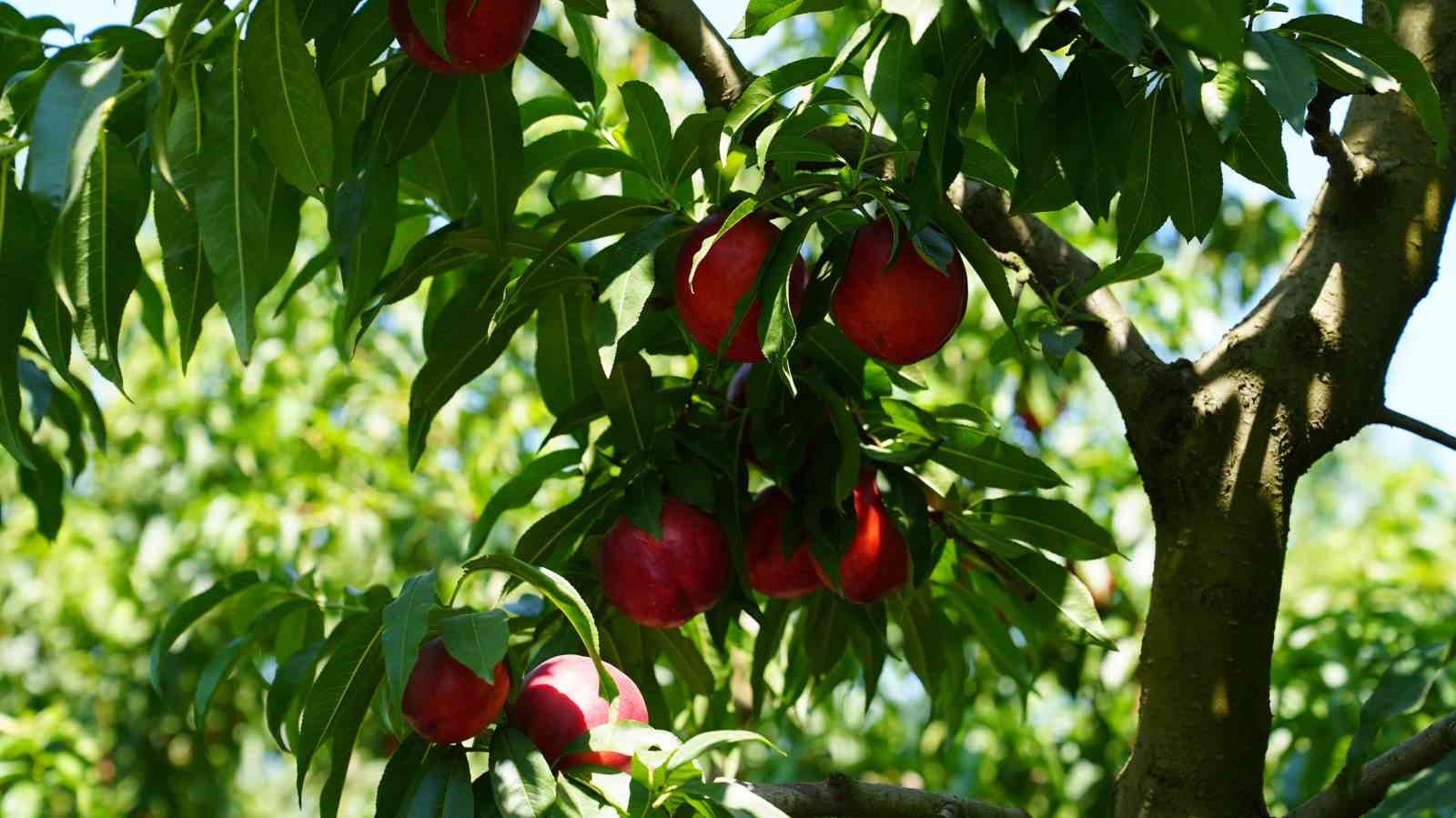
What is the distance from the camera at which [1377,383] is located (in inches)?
58.8

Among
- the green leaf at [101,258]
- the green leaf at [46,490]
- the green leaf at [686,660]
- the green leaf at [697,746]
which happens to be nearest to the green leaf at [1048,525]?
the green leaf at [686,660]

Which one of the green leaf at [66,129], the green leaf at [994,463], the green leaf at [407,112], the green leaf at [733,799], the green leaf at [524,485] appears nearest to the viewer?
the green leaf at [66,129]

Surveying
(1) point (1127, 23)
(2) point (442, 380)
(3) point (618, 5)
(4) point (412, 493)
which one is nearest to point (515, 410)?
(4) point (412, 493)

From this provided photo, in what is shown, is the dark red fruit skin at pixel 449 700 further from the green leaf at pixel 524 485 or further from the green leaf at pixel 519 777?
the green leaf at pixel 524 485

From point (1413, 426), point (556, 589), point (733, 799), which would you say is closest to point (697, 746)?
point (733, 799)

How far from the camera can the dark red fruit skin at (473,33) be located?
3.91 feet

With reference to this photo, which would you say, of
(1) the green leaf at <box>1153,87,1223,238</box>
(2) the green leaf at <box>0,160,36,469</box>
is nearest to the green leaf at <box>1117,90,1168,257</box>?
(1) the green leaf at <box>1153,87,1223,238</box>

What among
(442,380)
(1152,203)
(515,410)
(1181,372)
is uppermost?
(1152,203)

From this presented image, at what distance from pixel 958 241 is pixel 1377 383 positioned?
552mm

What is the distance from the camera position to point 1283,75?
94 centimetres

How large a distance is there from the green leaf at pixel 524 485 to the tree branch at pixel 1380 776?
2.57 ft

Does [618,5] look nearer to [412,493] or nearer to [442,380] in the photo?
[412,493]

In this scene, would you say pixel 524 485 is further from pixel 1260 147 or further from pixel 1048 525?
pixel 1260 147

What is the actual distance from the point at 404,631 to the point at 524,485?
587 mm
